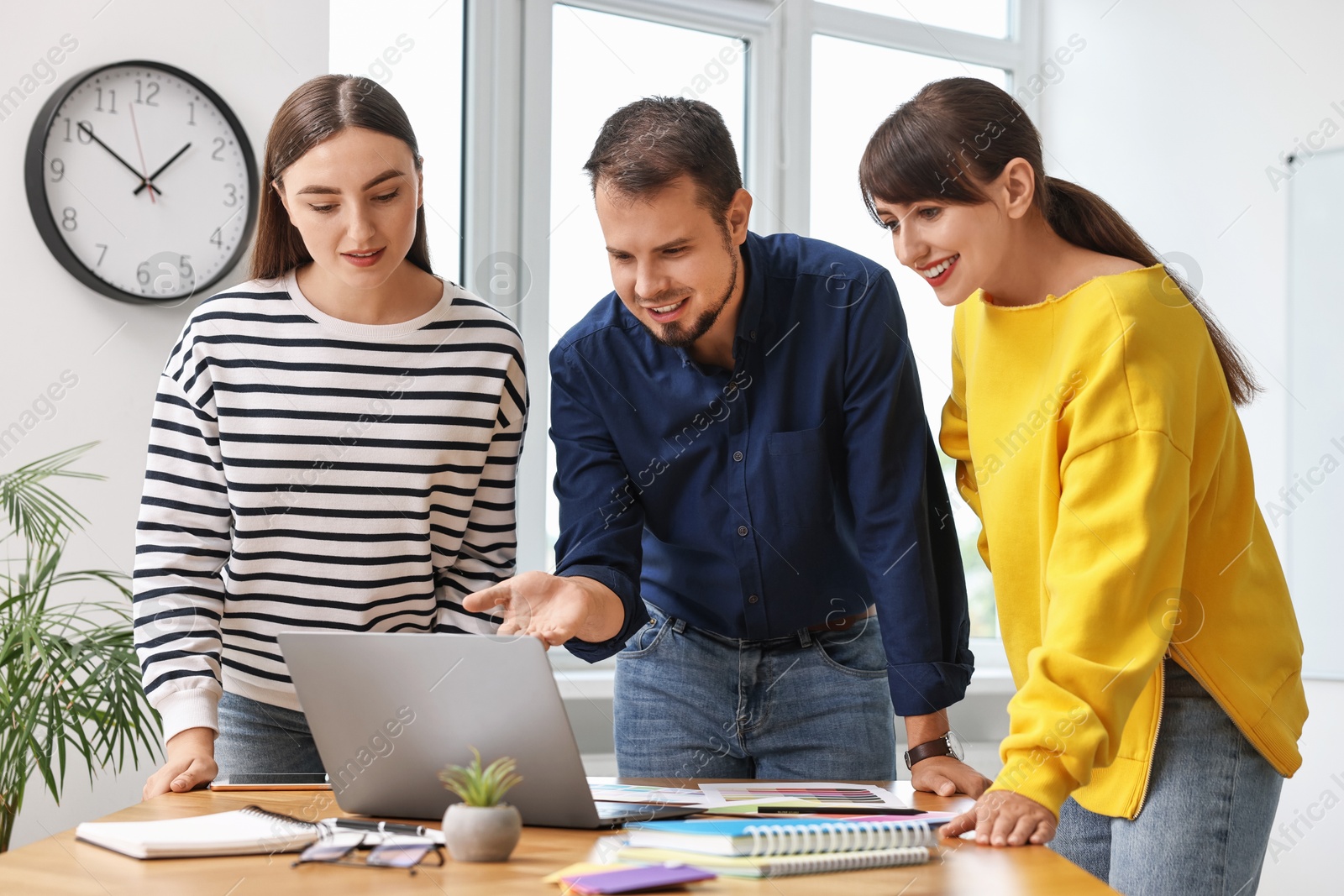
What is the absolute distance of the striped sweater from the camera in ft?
4.81

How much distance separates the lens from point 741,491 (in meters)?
1.61

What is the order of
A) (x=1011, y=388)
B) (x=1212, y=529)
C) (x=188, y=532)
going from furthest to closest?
(x=188, y=532) → (x=1011, y=388) → (x=1212, y=529)

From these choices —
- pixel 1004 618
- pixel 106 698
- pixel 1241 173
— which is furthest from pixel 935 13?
pixel 106 698

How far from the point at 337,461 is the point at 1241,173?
251cm

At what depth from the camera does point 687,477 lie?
1.65 m

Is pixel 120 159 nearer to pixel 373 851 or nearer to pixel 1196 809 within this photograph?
pixel 373 851

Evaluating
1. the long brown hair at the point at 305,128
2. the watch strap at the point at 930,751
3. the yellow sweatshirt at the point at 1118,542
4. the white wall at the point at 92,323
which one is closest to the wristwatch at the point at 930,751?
the watch strap at the point at 930,751

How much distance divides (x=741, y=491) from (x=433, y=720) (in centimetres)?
65

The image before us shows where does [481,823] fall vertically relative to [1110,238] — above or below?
below

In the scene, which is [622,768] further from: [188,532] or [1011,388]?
[1011,388]

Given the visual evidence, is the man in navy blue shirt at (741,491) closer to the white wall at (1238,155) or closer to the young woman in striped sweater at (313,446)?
the young woman in striped sweater at (313,446)

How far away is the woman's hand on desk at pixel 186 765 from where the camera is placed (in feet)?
4.26

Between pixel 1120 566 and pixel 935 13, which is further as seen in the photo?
pixel 935 13

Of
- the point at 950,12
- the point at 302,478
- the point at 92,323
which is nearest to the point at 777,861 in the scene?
the point at 302,478
